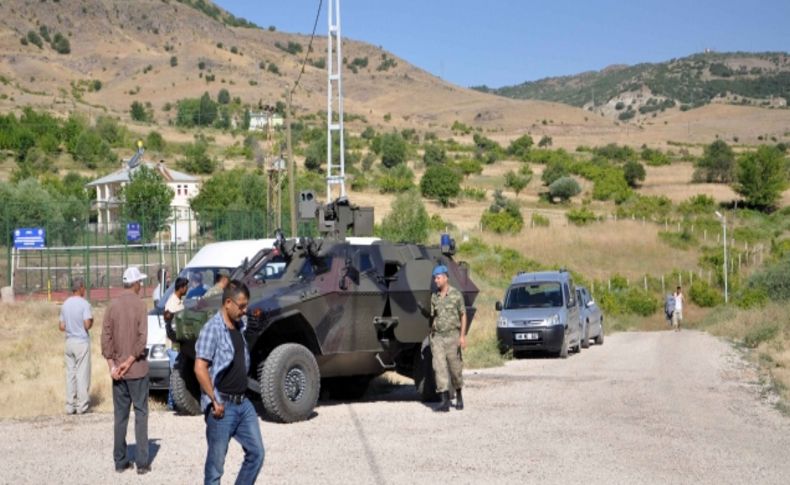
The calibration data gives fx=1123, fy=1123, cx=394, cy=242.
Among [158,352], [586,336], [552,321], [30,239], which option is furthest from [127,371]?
[30,239]

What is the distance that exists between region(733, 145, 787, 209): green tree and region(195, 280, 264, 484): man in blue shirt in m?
79.5

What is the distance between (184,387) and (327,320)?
2084 millimetres

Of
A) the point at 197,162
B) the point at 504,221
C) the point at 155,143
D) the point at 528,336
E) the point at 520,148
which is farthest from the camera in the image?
the point at 520,148

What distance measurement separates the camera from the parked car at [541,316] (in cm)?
2575

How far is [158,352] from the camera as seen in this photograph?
16484mm

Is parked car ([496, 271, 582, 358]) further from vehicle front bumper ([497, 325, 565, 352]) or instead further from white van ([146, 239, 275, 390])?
white van ([146, 239, 275, 390])

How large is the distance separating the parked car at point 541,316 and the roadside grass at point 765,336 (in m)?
4.22

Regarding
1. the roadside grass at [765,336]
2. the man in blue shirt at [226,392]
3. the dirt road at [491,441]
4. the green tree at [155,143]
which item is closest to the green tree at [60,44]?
the green tree at [155,143]

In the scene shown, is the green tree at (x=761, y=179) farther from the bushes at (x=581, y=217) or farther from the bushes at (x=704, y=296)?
the bushes at (x=704, y=296)

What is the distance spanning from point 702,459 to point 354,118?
127263mm

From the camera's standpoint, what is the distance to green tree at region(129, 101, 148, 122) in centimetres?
11875

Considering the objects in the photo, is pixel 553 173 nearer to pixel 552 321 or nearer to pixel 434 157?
pixel 434 157

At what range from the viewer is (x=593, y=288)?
55.1 m

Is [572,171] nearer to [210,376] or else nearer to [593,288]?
[593,288]
